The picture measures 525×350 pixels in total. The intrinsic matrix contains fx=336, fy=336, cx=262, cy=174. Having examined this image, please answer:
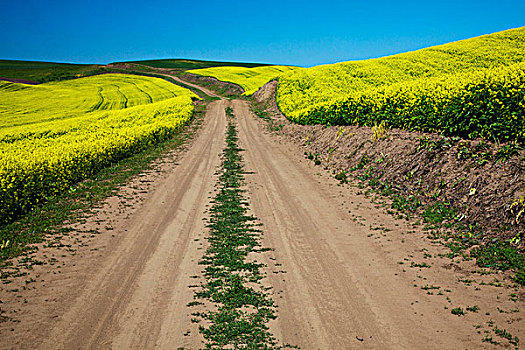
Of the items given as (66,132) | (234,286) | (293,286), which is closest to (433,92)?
(293,286)

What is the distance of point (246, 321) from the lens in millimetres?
5832

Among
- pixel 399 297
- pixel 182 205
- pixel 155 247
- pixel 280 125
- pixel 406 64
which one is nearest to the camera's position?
pixel 399 297

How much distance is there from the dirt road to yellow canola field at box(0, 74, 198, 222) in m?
3.58

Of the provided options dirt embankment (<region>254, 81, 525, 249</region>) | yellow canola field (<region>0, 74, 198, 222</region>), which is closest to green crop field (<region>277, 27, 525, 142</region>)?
dirt embankment (<region>254, 81, 525, 249</region>)

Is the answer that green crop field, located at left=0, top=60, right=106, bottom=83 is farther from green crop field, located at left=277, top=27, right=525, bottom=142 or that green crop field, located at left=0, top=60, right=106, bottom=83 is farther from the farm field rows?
the farm field rows

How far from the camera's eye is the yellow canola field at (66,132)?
12.4 metres

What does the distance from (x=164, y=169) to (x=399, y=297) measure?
13.4 m

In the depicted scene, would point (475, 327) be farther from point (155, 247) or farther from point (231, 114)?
point (231, 114)

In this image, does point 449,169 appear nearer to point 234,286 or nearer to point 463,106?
point 463,106

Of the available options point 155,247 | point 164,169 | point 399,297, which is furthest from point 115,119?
point 399,297

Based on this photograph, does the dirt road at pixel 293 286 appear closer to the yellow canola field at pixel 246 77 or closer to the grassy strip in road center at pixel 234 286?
the grassy strip in road center at pixel 234 286

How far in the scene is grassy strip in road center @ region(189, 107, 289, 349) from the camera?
546 centimetres

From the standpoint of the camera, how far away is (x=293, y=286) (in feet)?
23.0

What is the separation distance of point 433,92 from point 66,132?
1078 inches
